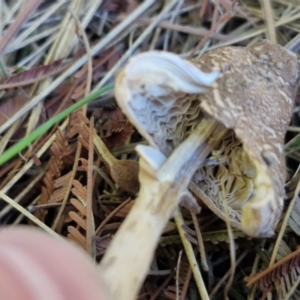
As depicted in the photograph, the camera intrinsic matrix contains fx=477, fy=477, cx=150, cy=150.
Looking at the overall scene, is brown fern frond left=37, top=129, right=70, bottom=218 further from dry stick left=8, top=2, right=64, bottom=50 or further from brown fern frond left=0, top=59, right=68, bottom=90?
dry stick left=8, top=2, right=64, bottom=50

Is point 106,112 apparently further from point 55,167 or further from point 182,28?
point 182,28

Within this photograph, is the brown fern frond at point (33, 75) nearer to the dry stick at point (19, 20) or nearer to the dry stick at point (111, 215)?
the dry stick at point (19, 20)

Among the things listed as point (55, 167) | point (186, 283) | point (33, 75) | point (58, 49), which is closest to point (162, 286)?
point (186, 283)

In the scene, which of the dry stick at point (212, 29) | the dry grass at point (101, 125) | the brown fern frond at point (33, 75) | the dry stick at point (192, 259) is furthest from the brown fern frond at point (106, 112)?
the dry stick at point (192, 259)

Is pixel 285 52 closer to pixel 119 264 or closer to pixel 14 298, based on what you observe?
pixel 119 264

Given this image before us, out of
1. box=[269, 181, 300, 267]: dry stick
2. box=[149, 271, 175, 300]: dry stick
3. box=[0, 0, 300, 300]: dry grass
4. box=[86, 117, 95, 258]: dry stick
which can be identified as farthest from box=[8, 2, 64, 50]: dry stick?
box=[269, 181, 300, 267]: dry stick

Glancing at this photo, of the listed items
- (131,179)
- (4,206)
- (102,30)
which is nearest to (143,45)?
(102,30)
